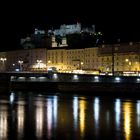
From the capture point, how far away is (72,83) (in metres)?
59.1

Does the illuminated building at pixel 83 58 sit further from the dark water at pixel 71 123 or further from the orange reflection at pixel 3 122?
the orange reflection at pixel 3 122

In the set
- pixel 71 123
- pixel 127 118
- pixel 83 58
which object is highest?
pixel 83 58

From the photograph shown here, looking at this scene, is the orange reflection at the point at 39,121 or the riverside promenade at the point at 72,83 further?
the riverside promenade at the point at 72,83

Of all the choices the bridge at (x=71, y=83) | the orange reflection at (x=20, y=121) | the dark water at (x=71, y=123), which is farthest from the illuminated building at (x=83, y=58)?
the orange reflection at (x=20, y=121)

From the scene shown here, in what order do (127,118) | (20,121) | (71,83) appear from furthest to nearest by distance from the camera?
(71,83) → (127,118) → (20,121)

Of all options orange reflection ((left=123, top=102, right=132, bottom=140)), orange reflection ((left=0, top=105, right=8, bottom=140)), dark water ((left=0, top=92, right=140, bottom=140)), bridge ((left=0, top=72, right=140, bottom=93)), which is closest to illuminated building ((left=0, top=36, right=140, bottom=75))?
bridge ((left=0, top=72, right=140, bottom=93))

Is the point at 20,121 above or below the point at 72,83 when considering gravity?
below

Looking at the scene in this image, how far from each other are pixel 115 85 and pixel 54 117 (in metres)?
23.0

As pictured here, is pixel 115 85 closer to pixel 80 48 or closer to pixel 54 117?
pixel 54 117

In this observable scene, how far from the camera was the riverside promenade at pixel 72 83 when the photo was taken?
52.8m

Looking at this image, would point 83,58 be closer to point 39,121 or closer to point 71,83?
point 71,83

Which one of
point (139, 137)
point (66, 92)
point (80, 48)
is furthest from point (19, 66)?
point (139, 137)

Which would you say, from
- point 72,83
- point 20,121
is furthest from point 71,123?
point 72,83

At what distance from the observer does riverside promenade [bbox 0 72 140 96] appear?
52.8 meters
